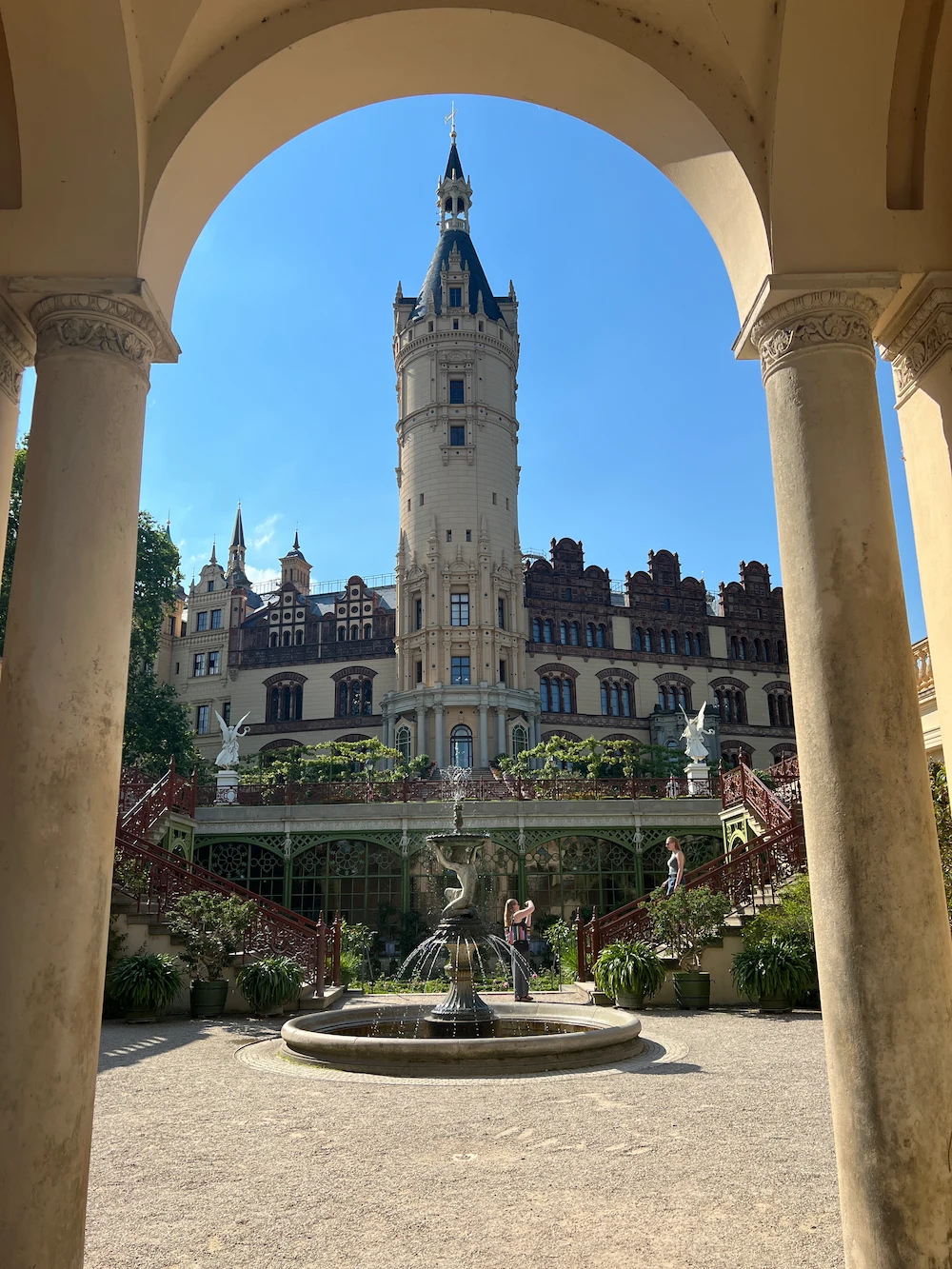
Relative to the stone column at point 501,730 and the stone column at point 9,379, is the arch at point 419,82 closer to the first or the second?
the stone column at point 9,379

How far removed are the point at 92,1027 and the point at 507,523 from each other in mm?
42916

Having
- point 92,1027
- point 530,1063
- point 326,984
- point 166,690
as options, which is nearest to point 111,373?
point 92,1027

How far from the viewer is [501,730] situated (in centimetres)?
4262

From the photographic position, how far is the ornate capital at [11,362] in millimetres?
4598

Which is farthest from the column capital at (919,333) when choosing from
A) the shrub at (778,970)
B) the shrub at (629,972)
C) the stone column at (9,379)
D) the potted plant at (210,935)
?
the potted plant at (210,935)

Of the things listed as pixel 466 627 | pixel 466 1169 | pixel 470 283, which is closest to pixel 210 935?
pixel 466 1169

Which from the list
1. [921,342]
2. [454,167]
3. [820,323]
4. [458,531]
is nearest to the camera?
[820,323]

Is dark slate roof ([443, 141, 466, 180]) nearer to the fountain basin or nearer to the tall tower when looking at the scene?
the tall tower

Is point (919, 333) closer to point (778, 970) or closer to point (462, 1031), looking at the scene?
point (462, 1031)

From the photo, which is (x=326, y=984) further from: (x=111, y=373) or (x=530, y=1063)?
(x=111, y=373)

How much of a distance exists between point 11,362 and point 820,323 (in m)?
3.73

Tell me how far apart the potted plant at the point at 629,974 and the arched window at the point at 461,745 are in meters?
28.2

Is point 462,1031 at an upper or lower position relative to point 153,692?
lower

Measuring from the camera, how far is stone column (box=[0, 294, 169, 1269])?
3.43 m
